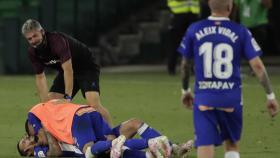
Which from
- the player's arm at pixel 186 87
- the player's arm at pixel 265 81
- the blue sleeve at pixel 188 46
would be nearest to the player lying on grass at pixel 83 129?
the player's arm at pixel 186 87

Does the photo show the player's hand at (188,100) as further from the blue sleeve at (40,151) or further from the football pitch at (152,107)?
the blue sleeve at (40,151)

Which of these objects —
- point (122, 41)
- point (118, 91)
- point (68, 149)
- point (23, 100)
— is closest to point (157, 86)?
point (118, 91)

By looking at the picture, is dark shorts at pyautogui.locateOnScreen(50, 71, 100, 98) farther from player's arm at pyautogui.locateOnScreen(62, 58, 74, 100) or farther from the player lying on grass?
the player lying on grass

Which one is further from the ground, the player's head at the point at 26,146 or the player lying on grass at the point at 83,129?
the player lying on grass at the point at 83,129

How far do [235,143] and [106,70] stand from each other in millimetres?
14535

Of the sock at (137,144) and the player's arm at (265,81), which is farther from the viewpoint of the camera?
the sock at (137,144)

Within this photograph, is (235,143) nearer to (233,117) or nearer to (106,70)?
(233,117)

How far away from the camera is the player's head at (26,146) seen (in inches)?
435

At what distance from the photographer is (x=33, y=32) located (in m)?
11.5

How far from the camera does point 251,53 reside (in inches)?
352

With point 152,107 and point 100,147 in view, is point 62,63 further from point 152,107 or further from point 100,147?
point 152,107

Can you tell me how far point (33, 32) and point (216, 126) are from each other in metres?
3.30

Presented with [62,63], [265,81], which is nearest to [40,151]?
[62,63]

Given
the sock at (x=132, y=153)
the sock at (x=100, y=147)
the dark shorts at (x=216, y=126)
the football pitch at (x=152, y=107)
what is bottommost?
the football pitch at (x=152, y=107)
